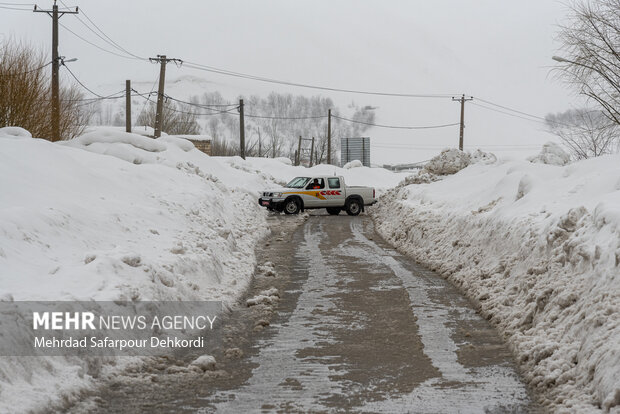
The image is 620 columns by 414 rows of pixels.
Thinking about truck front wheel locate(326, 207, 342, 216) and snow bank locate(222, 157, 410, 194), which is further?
snow bank locate(222, 157, 410, 194)

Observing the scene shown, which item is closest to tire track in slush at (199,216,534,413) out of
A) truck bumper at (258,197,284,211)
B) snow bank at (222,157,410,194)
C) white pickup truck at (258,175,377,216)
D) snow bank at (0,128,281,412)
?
snow bank at (0,128,281,412)

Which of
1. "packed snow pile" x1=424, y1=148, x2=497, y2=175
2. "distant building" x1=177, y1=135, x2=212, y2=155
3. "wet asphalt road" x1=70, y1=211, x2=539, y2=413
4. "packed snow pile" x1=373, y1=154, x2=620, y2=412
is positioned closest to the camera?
"wet asphalt road" x1=70, y1=211, x2=539, y2=413

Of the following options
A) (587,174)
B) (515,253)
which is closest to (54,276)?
(515,253)

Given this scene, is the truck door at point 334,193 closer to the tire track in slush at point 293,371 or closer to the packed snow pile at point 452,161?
the packed snow pile at point 452,161

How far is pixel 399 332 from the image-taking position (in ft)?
26.8

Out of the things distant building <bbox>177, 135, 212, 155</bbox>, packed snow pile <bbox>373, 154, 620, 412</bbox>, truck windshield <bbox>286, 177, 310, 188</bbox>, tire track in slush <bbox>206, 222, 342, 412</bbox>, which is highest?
distant building <bbox>177, 135, 212, 155</bbox>

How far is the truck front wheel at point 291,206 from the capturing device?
94.2 ft

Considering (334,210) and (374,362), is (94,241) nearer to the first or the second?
(374,362)

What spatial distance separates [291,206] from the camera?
28.9 meters

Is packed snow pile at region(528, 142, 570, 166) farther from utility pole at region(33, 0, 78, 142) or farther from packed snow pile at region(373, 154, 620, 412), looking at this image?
utility pole at region(33, 0, 78, 142)

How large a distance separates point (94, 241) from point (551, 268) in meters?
6.53

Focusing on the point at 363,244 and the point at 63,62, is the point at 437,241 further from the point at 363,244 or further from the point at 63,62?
the point at 63,62

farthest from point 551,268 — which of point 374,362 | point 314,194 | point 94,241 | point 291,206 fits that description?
point 314,194

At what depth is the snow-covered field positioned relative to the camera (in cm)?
592
